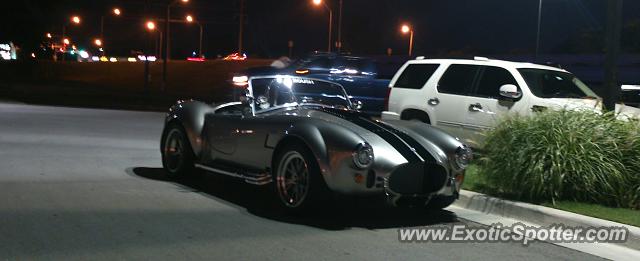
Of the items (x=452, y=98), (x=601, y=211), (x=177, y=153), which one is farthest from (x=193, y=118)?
(x=601, y=211)

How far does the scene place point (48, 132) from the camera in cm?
1409

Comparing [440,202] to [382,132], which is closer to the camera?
[382,132]

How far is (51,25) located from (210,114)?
124 ft

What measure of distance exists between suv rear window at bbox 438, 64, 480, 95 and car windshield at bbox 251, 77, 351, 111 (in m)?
2.56

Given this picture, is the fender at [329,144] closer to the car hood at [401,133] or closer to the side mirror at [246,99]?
the car hood at [401,133]

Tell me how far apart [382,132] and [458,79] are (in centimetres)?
419

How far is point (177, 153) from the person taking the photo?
29.2ft

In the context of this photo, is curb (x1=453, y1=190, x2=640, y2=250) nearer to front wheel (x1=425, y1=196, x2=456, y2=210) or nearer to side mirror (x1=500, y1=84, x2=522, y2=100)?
front wheel (x1=425, y1=196, x2=456, y2=210)

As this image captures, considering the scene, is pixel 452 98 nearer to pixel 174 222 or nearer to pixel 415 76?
pixel 415 76

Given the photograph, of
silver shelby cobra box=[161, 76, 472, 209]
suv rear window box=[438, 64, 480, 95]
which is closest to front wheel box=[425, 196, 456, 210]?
silver shelby cobra box=[161, 76, 472, 209]

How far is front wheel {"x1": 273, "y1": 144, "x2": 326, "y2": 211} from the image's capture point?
6.51m

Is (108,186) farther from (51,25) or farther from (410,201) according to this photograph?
(51,25)

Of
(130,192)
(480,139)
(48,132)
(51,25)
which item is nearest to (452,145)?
(480,139)

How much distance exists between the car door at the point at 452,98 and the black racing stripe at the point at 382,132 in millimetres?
3164
